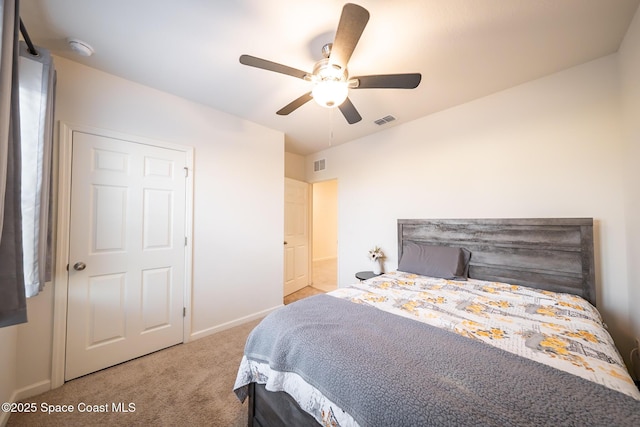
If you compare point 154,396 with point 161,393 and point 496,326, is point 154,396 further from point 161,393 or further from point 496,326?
point 496,326

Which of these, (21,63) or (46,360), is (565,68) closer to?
(21,63)

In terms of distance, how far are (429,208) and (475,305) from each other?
1370 millimetres

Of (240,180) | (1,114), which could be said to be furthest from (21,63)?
(240,180)

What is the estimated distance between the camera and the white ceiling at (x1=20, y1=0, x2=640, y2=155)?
4.41 ft

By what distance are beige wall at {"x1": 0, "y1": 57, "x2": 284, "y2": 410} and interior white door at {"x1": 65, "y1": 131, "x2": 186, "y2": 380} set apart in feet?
→ 0.47

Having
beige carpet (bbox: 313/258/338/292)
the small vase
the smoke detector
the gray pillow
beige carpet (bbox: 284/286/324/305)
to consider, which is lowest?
beige carpet (bbox: 284/286/324/305)

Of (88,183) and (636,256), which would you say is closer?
(636,256)

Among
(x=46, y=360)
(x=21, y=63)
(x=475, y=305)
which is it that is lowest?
(x=46, y=360)

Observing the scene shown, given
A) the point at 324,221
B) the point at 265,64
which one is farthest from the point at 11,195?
the point at 324,221

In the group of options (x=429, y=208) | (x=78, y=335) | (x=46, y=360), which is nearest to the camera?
(x=46, y=360)

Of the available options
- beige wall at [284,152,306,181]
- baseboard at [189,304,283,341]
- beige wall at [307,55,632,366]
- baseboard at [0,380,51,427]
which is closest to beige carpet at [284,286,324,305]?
baseboard at [189,304,283,341]

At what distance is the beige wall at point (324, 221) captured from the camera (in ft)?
21.3

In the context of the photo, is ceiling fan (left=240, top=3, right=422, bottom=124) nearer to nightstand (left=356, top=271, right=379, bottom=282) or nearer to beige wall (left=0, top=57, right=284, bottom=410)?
beige wall (left=0, top=57, right=284, bottom=410)

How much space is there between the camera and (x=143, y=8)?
135cm
